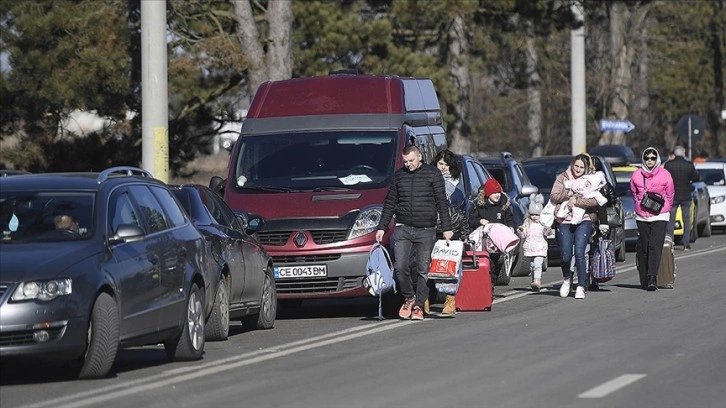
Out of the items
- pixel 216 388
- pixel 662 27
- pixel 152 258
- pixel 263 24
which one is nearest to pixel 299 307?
pixel 152 258

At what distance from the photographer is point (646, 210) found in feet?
66.1

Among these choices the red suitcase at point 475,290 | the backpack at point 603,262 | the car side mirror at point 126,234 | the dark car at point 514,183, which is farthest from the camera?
the dark car at point 514,183

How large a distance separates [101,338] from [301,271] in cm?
577

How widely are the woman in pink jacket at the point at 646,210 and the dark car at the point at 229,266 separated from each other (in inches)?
230

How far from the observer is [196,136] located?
36812 millimetres

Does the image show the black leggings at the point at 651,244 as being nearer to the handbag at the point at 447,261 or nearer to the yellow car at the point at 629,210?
the handbag at the point at 447,261

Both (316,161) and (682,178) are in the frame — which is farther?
(682,178)

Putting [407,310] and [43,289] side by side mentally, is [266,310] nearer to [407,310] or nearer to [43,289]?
[407,310]

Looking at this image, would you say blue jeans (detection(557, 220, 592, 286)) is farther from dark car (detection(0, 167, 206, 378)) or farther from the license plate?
dark car (detection(0, 167, 206, 378))

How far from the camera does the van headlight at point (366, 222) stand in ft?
56.0

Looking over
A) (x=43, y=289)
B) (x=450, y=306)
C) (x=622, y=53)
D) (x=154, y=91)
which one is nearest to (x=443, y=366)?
(x=43, y=289)

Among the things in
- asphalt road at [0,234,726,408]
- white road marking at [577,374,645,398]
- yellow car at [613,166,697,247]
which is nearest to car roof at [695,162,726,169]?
yellow car at [613,166,697,247]

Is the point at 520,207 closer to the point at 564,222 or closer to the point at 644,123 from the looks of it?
the point at 564,222

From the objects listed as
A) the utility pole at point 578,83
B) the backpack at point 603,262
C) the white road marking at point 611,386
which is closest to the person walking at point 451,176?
the backpack at point 603,262
